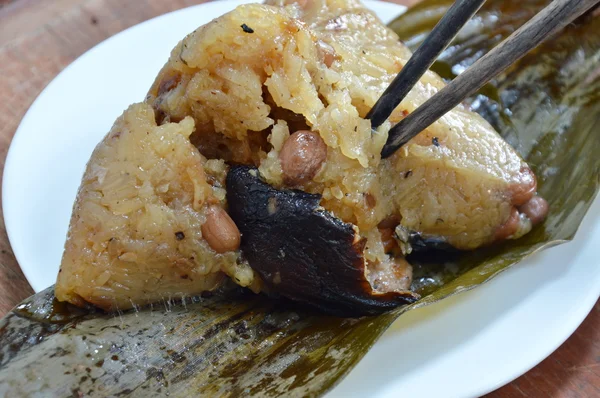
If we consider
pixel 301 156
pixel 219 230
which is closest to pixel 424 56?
pixel 301 156

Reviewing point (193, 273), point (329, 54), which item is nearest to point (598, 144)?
point (329, 54)

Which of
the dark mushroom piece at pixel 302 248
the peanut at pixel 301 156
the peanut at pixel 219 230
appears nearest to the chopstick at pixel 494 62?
the peanut at pixel 301 156

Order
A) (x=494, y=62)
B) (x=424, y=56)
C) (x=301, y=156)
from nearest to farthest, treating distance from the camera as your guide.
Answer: (x=494, y=62) → (x=424, y=56) → (x=301, y=156)

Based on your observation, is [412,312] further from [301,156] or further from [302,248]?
[301,156]

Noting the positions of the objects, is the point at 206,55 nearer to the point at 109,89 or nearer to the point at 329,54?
the point at 329,54

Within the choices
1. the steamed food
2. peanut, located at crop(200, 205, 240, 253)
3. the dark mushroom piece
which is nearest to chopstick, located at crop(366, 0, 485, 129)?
the steamed food

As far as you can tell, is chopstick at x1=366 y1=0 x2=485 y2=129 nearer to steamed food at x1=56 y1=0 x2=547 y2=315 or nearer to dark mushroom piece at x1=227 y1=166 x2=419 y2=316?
steamed food at x1=56 y1=0 x2=547 y2=315

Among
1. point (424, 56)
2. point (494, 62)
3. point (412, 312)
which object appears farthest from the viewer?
point (412, 312)

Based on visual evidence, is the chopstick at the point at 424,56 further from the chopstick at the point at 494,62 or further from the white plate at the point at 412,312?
the white plate at the point at 412,312
